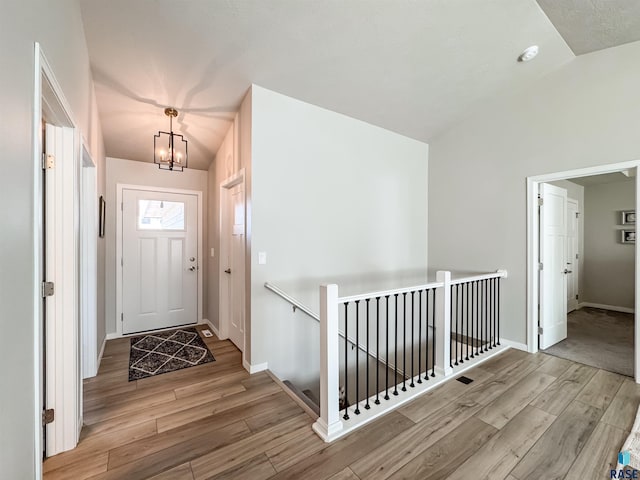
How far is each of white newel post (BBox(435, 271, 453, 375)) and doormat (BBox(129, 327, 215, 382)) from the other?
2395mm

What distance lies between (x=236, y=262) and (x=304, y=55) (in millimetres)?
2282

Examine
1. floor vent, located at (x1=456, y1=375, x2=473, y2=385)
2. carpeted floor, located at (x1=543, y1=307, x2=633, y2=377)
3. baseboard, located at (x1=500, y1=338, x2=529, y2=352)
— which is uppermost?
baseboard, located at (x1=500, y1=338, x2=529, y2=352)

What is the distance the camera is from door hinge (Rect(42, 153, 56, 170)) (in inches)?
67.5

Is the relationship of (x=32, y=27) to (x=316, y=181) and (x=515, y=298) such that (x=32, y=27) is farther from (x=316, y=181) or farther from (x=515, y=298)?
(x=515, y=298)

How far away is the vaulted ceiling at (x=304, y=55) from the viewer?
210 centimetres

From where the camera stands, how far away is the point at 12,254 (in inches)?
39.4

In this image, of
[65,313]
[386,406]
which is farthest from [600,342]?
[65,313]

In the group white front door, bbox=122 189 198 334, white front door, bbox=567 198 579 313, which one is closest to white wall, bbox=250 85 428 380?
white front door, bbox=122 189 198 334

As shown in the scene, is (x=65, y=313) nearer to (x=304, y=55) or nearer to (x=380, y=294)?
(x=380, y=294)

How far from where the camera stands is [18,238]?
105 centimetres

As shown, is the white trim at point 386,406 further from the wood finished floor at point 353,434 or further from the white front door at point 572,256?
the white front door at point 572,256

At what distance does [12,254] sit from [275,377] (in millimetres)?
2165

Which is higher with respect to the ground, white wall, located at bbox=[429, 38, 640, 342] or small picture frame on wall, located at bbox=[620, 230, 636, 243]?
white wall, located at bbox=[429, 38, 640, 342]

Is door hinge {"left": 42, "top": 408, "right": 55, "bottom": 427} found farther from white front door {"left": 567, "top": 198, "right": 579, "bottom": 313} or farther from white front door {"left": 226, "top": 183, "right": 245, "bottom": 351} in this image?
white front door {"left": 567, "top": 198, "right": 579, "bottom": 313}
